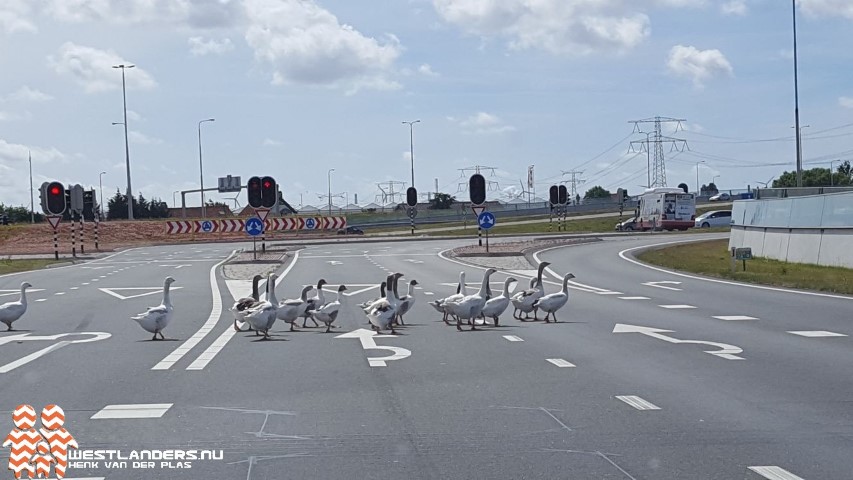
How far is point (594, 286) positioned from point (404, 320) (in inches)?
444

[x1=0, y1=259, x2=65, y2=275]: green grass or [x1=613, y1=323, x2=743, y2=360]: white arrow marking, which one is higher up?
[x1=613, y1=323, x2=743, y2=360]: white arrow marking

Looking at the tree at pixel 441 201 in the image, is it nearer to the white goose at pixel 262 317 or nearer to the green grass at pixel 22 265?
the green grass at pixel 22 265

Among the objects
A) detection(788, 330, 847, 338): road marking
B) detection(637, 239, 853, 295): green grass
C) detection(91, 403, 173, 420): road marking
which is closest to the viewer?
detection(91, 403, 173, 420): road marking

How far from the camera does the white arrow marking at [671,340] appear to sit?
13.8m

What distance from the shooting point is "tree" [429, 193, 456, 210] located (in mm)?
165000

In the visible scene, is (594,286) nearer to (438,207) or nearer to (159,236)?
(159,236)

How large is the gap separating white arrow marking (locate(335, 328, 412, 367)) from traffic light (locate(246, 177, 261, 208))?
95.8ft

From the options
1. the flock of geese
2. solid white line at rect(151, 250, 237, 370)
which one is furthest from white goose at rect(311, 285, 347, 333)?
solid white line at rect(151, 250, 237, 370)

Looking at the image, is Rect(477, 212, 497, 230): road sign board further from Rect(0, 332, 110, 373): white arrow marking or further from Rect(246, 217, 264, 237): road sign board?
Rect(0, 332, 110, 373): white arrow marking

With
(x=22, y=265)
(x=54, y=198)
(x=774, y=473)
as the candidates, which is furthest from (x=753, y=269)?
(x=54, y=198)

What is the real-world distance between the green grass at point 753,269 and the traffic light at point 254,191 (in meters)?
17.2

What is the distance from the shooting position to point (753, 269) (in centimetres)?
3619

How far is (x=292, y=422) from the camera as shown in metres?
9.31

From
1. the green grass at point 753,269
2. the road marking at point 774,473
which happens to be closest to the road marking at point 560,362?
the road marking at point 774,473
